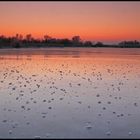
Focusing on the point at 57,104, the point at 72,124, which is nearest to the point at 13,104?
the point at 57,104

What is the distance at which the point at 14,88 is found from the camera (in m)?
15.7

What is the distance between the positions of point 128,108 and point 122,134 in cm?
318

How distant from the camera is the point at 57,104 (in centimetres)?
1178

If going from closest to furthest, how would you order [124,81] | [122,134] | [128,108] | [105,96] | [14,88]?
[122,134]
[128,108]
[105,96]
[14,88]
[124,81]

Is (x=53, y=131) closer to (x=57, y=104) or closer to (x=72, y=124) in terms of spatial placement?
(x=72, y=124)

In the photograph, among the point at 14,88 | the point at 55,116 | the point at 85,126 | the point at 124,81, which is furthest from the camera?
the point at 124,81

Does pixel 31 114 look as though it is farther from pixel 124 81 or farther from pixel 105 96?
pixel 124 81

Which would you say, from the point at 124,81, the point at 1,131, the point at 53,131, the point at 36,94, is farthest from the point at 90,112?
the point at 124,81

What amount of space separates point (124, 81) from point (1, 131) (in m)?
11.5

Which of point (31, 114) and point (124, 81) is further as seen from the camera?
point (124, 81)

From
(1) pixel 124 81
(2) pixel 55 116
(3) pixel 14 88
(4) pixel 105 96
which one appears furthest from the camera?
(1) pixel 124 81

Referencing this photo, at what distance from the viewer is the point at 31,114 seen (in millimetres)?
10148

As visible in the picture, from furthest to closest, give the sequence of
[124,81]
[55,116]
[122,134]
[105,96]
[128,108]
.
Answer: [124,81] → [105,96] → [128,108] → [55,116] → [122,134]

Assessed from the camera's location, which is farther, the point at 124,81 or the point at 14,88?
the point at 124,81
